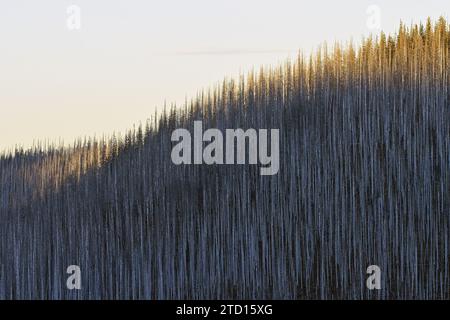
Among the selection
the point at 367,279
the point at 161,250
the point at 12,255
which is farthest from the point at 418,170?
the point at 12,255

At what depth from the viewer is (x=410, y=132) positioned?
5.21 meters

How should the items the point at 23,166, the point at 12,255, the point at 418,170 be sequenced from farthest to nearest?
1. the point at 23,166
2. the point at 12,255
3. the point at 418,170

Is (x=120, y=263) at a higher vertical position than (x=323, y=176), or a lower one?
lower

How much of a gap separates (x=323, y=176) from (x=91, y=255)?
4.83 feet

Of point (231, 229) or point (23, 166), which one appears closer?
point (231, 229)

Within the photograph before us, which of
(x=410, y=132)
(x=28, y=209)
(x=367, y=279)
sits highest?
(x=410, y=132)

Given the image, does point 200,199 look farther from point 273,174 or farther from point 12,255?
point 12,255

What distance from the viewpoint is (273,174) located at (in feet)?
16.8

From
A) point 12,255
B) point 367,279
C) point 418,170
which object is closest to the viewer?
point 367,279

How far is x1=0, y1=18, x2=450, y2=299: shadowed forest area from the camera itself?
484 centimetres

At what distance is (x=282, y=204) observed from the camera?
5027mm

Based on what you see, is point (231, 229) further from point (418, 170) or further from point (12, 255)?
point (12, 255)

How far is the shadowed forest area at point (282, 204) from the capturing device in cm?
484

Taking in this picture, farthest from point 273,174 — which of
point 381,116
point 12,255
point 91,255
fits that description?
point 12,255
